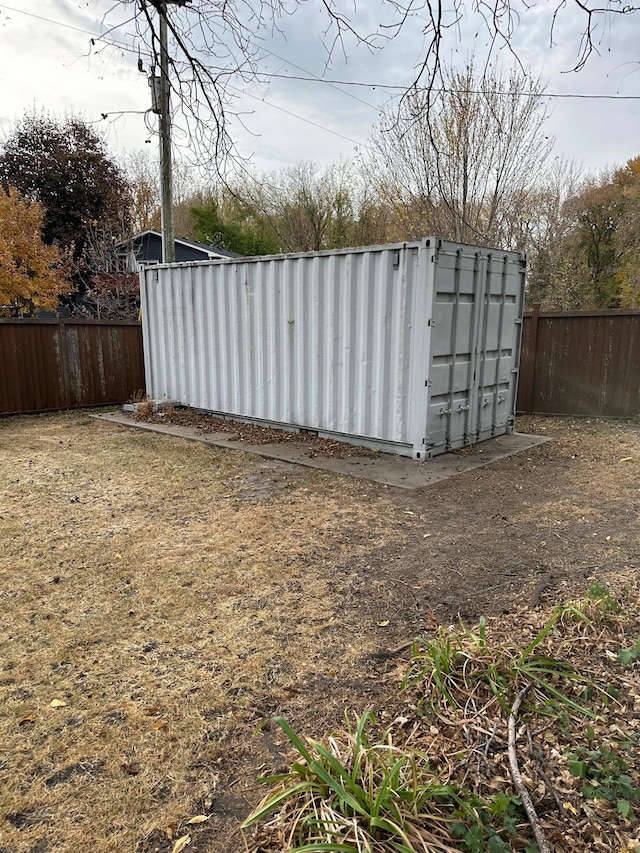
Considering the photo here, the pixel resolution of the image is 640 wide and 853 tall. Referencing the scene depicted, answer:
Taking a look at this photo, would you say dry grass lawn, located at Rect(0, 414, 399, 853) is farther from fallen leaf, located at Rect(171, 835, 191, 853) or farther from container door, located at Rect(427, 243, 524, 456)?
container door, located at Rect(427, 243, 524, 456)

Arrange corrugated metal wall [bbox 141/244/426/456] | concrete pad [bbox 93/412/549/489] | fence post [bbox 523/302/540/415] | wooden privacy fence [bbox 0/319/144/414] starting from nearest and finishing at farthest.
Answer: concrete pad [bbox 93/412/549/489]
corrugated metal wall [bbox 141/244/426/456]
fence post [bbox 523/302/540/415]
wooden privacy fence [bbox 0/319/144/414]

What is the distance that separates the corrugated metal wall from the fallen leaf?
4806 mm

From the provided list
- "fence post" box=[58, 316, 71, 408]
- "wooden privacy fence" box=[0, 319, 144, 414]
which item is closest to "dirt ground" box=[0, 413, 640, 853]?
"wooden privacy fence" box=[0, 319, 144, 414]

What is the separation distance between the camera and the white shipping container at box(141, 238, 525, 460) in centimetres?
592

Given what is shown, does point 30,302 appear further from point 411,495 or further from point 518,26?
point 518,26

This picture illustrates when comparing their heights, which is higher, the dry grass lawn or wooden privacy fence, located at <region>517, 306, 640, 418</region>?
wooden privacy fence, located at <region>517, 306, 640, 418</region>

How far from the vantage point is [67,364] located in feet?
31.8

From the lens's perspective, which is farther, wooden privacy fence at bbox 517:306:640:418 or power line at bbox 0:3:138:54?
wooden privacy fence at bbox 517:306:640:418

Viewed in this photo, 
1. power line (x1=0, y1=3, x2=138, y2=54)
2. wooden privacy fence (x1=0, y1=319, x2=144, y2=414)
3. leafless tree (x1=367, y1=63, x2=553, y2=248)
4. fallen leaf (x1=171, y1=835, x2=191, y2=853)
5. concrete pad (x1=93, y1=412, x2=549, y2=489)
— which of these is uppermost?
leafless tree (x1=367, y1=63, x2=553, y2=248)

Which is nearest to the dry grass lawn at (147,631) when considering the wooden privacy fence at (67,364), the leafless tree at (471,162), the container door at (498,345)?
the container door at (498,345)

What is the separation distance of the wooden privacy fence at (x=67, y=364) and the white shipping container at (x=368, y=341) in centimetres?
241

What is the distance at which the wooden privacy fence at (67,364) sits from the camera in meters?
9.05

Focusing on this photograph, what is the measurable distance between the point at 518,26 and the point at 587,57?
43 centimetres

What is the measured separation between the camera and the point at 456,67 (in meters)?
9.96
